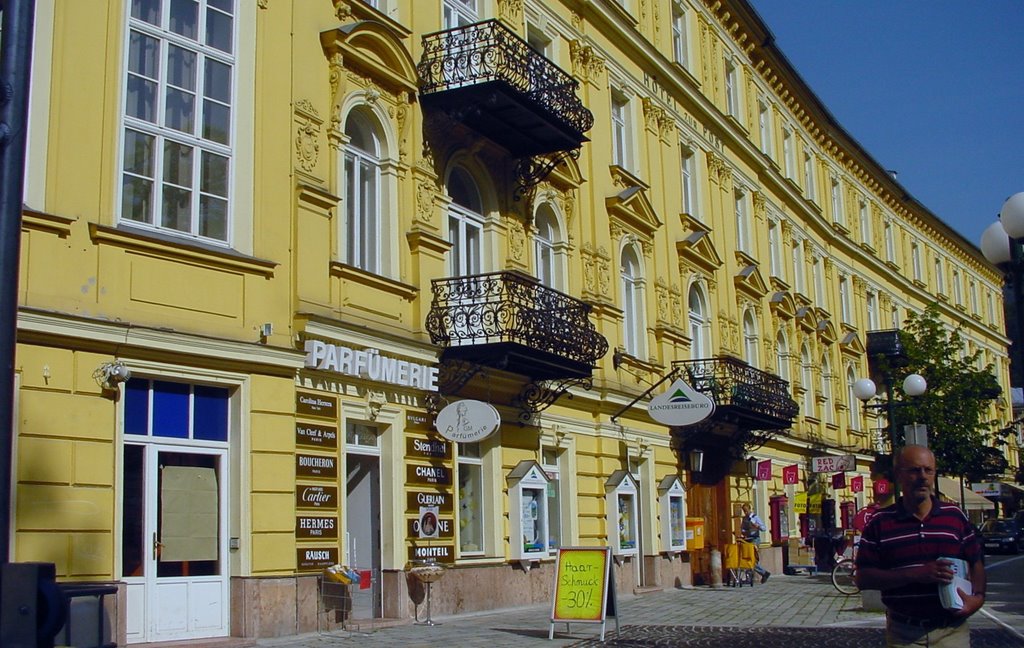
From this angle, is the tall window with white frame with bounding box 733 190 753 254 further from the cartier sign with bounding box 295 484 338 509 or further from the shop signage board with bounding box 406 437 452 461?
the cartier sign with bounding box 295 484 338 509

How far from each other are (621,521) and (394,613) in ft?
27.3

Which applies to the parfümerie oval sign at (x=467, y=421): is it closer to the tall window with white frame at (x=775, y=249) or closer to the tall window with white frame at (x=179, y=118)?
the tall window with white frame at (x=179, y=118)

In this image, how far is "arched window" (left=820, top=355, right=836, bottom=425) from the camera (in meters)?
41.0

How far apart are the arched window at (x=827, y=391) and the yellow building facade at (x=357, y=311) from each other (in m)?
11.1

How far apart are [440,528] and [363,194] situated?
4856 millimetres

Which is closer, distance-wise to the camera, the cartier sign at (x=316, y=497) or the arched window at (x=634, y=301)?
the cartier sign at (x=316, y=497)

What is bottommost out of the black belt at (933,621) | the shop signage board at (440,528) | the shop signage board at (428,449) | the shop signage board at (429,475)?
the black belt at (933,621)

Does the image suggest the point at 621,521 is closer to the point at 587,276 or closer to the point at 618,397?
the point at 618,397

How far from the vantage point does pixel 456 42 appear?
18.9m

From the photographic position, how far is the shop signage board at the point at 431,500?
1733 cm

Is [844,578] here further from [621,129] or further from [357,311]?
[357,311]

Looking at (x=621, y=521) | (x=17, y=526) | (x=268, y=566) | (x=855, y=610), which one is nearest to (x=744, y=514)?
(x=621, y=521)

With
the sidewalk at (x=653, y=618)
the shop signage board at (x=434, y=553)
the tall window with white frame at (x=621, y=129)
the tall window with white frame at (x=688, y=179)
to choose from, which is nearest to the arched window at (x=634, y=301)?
the tall window with white frame at (x=621, y=129)

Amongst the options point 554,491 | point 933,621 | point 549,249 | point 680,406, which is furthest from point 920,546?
point 549,249
